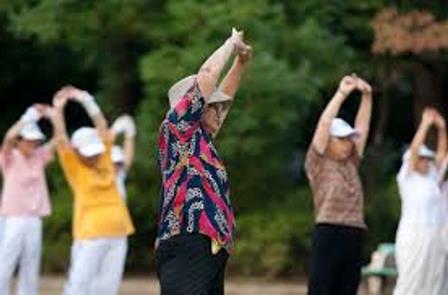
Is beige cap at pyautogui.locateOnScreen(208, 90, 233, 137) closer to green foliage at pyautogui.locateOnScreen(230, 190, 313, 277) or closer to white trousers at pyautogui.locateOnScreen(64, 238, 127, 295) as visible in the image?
white trousers at pyautogui.locateOnScreen(64, 238, 127, 295)

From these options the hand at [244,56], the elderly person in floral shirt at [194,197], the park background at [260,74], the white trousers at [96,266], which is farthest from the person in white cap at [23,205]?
the elderly person in floral shirt at [194,197]

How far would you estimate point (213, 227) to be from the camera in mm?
6875

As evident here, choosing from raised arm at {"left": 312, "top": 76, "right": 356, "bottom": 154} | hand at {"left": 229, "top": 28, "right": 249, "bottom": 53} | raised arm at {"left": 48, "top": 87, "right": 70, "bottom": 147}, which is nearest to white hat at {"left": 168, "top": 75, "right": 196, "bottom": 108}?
hand at {"left": 229, "top": 28, "right": 249, "bottom": 53}

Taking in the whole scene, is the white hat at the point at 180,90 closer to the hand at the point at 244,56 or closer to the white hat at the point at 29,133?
the hand at the point at 244,56

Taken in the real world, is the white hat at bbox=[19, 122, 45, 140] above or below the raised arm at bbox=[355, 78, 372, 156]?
below

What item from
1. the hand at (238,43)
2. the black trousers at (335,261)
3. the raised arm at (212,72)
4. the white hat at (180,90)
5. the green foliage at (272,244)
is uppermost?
the hand at (238,43)

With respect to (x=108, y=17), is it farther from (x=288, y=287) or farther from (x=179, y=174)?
(x=179, y=174)

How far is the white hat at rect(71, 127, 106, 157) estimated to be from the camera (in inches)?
448

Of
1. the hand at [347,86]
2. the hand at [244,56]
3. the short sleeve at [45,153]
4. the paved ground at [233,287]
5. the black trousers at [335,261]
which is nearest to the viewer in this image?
the hand at [244,56]

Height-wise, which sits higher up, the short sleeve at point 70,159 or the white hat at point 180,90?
the white hat at point 180,90

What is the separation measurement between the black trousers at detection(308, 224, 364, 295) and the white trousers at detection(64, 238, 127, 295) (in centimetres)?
195

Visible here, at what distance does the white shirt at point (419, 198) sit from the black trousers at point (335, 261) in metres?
1.25

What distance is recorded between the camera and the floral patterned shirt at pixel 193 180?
687 centimetres

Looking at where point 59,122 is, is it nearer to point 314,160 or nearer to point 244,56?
point 314,160
